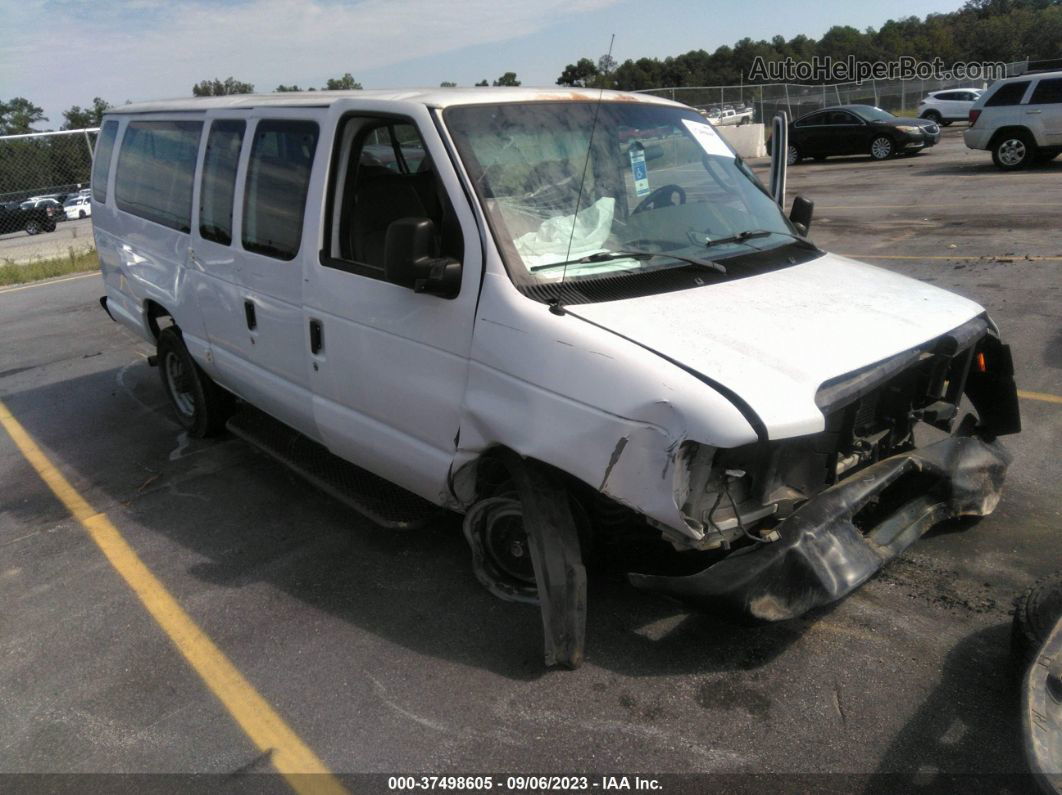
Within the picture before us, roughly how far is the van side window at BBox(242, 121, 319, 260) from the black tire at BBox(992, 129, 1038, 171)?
57.7ft

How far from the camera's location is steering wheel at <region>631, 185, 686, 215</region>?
3.84m

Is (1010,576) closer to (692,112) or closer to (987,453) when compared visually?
(987,453)

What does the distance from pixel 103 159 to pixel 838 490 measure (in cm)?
599

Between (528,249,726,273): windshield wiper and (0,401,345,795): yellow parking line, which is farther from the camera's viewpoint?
(528,249,726,273): windshield wiper

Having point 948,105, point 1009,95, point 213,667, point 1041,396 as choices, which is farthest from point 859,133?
point 213,667

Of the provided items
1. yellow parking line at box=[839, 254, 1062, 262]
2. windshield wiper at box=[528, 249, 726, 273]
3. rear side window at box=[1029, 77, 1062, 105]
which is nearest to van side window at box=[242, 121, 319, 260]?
windshield wiper at box=[528, 249, 726, 273]

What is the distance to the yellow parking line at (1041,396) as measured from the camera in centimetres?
571

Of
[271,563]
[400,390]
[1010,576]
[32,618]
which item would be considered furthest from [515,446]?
[32,618]

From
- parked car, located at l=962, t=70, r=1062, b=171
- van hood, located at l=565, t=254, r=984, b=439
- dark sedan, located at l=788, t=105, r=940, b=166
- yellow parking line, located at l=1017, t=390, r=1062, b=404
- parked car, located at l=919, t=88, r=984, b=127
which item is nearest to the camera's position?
van hood, located at l=565, t=254, r=984, b=439

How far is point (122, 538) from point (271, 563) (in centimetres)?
106

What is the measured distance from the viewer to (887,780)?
273cm

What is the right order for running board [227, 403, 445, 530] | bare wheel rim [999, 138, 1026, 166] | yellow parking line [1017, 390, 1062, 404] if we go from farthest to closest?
bare wheel rim [999, 138, 1026, 166] < yellow parking line [1017, 390, 1062, 404] < running board [227, 403, 445, 530]

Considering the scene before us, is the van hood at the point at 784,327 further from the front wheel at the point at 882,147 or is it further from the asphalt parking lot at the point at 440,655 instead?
the front wheel at the point at 882,147

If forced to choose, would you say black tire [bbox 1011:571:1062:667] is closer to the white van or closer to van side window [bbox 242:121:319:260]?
the white van
